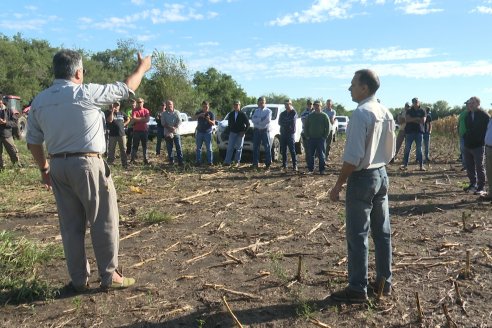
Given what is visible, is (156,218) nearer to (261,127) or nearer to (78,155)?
(78,155)

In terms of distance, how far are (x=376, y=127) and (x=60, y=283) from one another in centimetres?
332

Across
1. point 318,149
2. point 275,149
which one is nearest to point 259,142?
point 275,149

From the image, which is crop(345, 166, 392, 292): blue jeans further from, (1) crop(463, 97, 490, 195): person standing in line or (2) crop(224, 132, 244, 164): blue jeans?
(2) crop(224, 132, 244, 164): blue jeans

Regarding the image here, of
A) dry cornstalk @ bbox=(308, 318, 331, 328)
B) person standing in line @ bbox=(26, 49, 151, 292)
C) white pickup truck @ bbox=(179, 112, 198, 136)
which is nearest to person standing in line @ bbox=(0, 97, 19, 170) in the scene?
person standing in line @ bbox=(26, 49, 151, 292)

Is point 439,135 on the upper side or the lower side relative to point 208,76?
lower

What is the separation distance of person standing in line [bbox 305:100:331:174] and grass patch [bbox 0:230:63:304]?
798 cm

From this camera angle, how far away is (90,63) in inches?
2451

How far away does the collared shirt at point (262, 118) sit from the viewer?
42.6ft

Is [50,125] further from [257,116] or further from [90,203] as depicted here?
[257,116]

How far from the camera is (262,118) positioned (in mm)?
13008

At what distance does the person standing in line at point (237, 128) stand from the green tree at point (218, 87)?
51445mm

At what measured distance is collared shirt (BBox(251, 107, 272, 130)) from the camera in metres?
13.0

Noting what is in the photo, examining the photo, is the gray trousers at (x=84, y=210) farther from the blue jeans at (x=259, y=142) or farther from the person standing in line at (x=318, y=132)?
the blue jeans at (x=259, y=142)

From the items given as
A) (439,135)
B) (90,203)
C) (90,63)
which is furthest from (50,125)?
(90,63)
